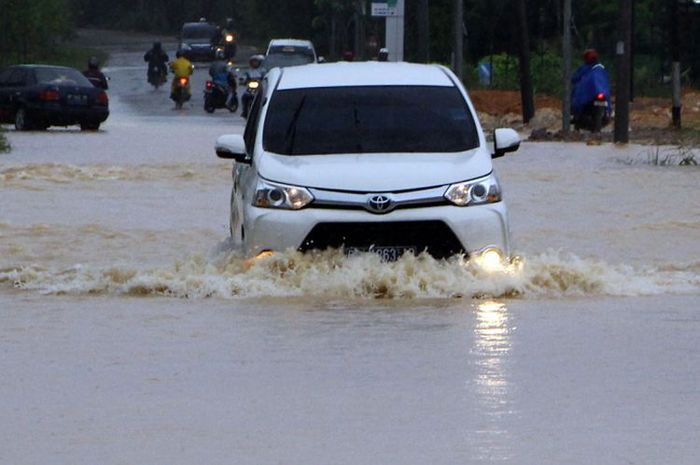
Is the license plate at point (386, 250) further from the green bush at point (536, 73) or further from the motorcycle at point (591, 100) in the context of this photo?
the green bush at point (536, 73)

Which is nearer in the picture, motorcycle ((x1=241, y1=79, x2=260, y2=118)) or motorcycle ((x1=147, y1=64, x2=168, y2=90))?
motorcycle ((x1=241, y1=79, x2=260, y2=118))

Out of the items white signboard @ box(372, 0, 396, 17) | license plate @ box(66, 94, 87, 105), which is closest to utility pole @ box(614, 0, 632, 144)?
license plate @ box(66, 94, 87, 105)

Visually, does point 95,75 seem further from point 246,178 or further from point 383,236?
point 383,236

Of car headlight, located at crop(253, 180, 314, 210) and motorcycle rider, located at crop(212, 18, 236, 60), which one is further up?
motorcycle rider, located at crop(212, 18, 236, 60)

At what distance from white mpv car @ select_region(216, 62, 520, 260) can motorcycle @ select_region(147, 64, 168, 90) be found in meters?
51.8

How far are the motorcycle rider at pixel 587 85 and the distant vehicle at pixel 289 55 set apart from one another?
63.0 ft

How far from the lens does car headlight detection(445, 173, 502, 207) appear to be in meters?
12.0

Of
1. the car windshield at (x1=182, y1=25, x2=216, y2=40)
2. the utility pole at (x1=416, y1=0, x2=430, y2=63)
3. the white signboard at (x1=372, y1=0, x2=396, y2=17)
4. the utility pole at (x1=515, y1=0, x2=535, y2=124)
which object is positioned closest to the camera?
the utility pole at (x1=515, y1=0, x2=535, y2=124)

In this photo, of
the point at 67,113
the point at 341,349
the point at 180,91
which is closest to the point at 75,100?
the point at 67,113

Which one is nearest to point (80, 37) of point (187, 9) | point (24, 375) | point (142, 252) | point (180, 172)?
point (187, 9)

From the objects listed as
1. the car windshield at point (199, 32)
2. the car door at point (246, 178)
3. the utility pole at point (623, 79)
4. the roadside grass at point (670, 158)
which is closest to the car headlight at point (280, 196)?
the car door at point (246, 178)

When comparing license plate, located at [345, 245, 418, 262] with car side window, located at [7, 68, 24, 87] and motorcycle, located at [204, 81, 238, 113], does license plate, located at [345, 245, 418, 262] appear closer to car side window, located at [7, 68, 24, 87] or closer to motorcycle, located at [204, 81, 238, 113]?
car side window, located at [7, 68, 24, 87]

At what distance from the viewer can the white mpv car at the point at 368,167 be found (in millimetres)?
11898

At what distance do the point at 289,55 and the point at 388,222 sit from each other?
44813mm
